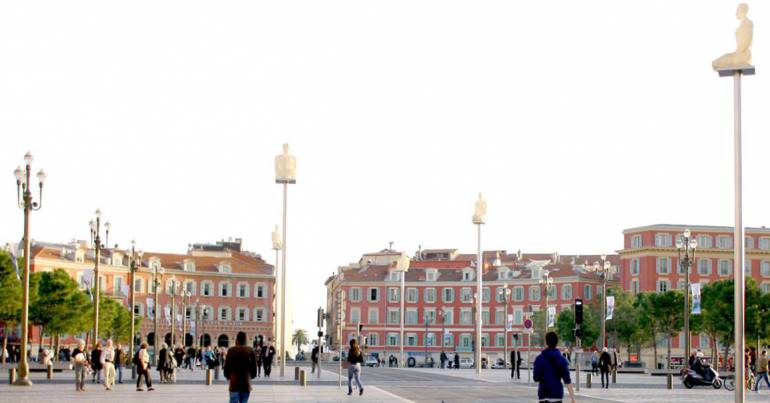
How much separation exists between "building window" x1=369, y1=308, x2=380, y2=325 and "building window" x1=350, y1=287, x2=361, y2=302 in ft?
6.79

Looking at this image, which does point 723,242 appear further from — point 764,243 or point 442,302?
point 442,302

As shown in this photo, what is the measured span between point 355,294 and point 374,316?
11.4 ft

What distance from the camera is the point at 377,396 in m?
35.3

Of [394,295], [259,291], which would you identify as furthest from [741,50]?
[259,291]

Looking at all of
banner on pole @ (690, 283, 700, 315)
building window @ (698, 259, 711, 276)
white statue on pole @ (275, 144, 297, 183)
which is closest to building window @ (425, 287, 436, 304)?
building window @ (698, 259, 711, 276)

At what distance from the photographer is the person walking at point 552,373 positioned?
16.2 m

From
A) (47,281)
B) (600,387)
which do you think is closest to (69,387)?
(600,387)

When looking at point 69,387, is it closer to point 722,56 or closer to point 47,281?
point 722,56

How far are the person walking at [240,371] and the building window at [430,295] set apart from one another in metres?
123

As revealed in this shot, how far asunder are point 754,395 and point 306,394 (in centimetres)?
1517

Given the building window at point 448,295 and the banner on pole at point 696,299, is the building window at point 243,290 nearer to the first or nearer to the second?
the building window at point 448,295

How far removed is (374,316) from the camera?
470 ft

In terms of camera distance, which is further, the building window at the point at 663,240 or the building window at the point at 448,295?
the building window at the point at 448,295

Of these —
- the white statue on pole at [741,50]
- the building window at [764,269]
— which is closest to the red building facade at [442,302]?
the building window at [764,269]
